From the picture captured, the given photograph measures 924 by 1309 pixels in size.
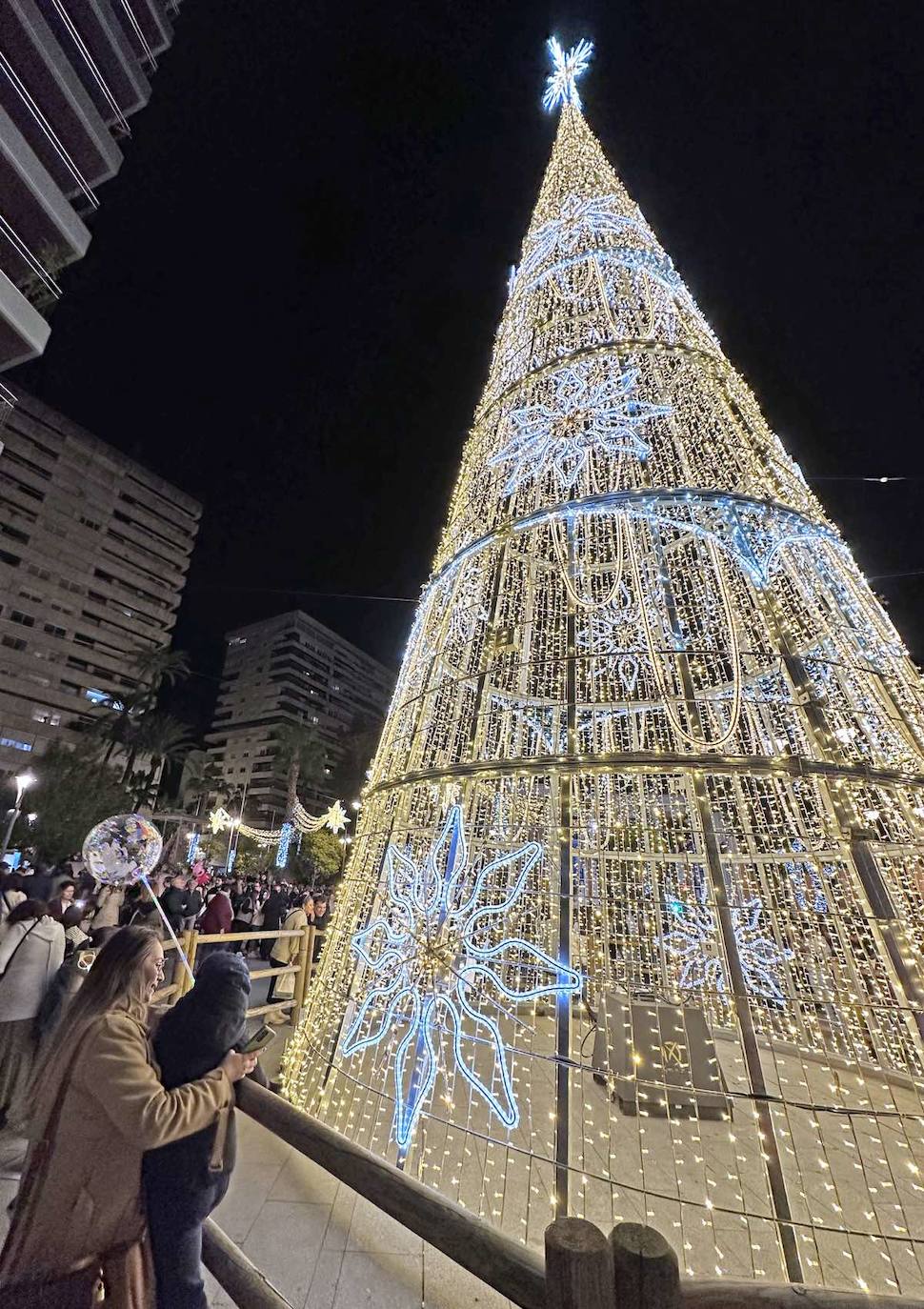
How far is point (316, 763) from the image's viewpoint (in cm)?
3959

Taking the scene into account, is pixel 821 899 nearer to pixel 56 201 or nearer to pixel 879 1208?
pixel 879 1208

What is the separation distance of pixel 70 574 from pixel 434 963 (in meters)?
58.1

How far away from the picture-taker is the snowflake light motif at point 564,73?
7.64 meters

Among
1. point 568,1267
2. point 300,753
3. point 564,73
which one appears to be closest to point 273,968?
point 568,1267

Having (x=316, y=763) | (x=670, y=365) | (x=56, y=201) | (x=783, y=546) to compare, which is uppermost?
(x=56, y=201)

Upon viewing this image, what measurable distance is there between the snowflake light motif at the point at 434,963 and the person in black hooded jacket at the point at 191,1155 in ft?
4.89

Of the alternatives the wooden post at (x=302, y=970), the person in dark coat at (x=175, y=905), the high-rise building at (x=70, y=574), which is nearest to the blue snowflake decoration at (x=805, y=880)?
the wooden post at (x=302, y=970)

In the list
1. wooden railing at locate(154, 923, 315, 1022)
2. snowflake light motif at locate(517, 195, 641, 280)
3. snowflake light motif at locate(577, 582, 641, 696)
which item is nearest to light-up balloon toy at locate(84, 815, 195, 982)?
wooden railing at locate(154, 923, 315, 1022)

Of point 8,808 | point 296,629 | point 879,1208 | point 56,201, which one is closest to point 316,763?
point 8,808

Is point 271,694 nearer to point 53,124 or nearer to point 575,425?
point 53,124

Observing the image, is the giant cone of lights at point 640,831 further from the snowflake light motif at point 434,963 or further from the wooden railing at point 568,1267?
the wooden railing at point 568,1267

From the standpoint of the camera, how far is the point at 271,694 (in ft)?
258

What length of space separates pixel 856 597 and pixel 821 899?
5040 millimetres

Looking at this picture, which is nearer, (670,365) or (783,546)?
(783,546)
